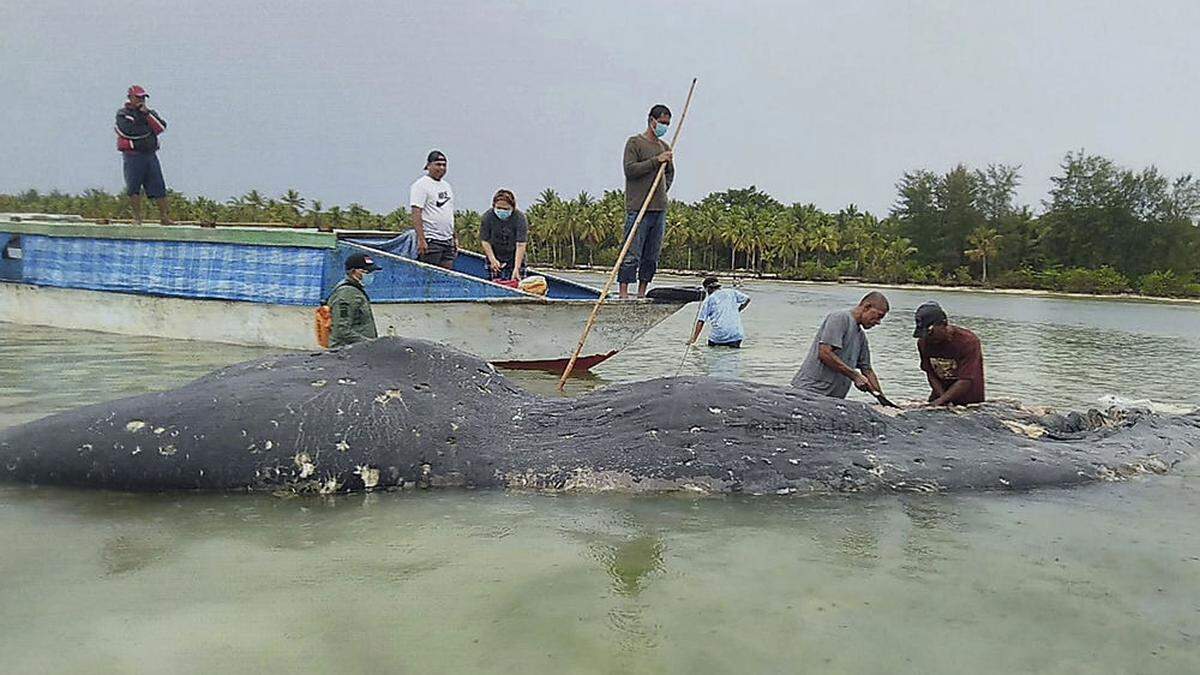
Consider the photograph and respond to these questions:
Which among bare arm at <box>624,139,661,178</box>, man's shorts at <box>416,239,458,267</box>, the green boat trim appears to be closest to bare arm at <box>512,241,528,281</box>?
man's shorts at <box>416,239,458,267</box>

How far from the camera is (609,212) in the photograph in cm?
9138

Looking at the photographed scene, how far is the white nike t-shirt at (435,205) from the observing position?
10.9 metres

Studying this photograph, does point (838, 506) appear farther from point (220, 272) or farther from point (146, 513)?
point (220, 272)

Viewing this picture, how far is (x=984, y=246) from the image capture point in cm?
7456

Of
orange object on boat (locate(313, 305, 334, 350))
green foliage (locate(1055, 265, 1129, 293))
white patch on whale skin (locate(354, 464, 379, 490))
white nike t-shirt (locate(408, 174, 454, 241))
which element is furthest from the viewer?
green foliage (locate(1055, 265, 1129, 293))

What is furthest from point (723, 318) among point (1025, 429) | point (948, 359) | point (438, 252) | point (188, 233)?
point (1025, 429)

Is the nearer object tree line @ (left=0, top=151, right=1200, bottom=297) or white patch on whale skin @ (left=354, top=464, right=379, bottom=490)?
white patch on whale skin @ (left=354, top=464, right=379, bottom=490)

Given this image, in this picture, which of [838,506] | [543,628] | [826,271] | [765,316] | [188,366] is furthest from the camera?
[826,271]

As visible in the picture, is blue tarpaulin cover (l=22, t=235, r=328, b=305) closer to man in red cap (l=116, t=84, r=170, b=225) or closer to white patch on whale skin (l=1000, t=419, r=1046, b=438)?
man in red cap (l=116, t=84, r=170, b=225)

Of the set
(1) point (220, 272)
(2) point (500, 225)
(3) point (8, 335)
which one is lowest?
(3) point (8, 335)

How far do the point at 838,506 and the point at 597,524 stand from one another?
4.52 feet

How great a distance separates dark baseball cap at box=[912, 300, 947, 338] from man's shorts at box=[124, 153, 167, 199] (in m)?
10.3

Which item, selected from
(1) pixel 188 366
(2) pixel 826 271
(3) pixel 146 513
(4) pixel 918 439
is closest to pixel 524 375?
(1) pixel 188 366

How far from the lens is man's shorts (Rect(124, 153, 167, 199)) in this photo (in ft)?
40.9
